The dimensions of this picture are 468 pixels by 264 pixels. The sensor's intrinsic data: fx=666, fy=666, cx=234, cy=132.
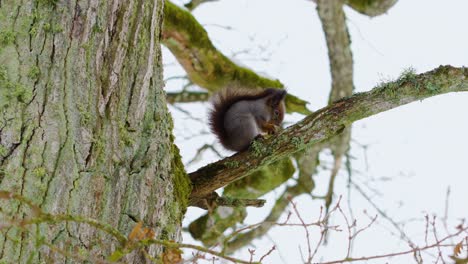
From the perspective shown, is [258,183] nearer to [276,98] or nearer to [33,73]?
[276,98]

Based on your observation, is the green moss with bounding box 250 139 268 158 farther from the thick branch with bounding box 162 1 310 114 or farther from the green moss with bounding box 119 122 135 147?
the thick branch with bounding box 162 1 310 114

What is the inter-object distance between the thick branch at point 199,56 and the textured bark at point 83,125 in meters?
1.63

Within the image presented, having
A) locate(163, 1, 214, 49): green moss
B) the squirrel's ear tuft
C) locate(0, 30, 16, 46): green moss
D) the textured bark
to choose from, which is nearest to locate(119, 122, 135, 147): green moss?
the textured bark

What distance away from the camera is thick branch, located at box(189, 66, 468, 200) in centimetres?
271

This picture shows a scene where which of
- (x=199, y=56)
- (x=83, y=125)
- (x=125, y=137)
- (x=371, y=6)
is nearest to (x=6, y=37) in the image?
(x=83, y=125)

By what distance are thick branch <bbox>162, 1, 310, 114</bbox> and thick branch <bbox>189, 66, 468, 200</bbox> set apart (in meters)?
1.37

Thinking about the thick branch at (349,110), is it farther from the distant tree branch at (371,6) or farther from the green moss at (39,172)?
the distant tree branch at (371,6)

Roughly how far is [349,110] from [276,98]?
1.10m

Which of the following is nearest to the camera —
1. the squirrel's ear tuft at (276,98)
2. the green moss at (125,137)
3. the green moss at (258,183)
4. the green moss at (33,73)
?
the green moss at (33,73)

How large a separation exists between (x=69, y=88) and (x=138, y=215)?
1.67 ft

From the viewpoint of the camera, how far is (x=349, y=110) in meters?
2.72

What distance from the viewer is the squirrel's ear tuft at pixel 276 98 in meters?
3.74

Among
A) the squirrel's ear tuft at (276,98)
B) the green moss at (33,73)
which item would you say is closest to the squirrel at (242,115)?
the squirrel's ear tuft at (276,98)

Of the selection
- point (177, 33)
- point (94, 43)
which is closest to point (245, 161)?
point (94, 43)
